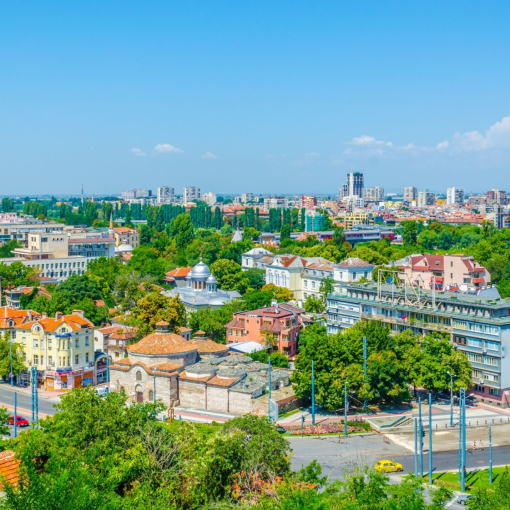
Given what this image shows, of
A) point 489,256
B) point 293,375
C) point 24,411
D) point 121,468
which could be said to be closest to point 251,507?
point 121,468

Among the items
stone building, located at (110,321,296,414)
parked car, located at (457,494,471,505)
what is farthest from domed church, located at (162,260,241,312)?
parked car, located at (457,494,471,505)

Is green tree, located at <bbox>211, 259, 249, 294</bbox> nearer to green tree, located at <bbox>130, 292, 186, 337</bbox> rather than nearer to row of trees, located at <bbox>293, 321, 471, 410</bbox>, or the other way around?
green tree, located at <bbox>130, 292, 186, 337</bbox>

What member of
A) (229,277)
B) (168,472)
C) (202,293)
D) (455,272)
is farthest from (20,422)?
(455,272)

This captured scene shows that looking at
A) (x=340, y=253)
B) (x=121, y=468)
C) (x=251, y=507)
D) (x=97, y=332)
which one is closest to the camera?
(x=251, y=507)

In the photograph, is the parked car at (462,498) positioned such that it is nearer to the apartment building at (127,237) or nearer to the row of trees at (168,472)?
the row of trees at (168,472)

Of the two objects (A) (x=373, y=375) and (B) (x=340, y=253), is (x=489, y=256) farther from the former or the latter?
(A) (x=373, y=375)

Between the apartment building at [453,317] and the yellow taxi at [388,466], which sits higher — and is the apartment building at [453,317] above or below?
above

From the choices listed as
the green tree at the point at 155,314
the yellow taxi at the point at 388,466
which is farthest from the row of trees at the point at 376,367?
the green tree at the point at 155,314
